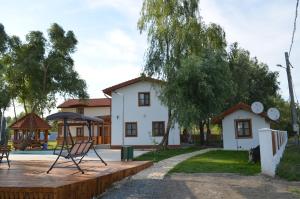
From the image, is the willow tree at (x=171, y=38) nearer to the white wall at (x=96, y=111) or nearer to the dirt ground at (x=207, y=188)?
the dirt ground at (x=207, y=188)

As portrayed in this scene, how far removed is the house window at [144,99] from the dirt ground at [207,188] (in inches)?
900

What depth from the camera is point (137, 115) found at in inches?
1364

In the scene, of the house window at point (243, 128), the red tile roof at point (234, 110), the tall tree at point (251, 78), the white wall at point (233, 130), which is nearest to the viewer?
the red tile roof at point (234, 110)

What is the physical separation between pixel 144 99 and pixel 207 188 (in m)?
25.3

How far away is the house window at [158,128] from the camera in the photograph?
3409 centimetres

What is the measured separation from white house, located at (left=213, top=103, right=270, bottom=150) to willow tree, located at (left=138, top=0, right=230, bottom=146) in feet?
15.6

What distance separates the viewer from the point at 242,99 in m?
41.5

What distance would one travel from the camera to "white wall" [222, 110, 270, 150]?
99.9ft

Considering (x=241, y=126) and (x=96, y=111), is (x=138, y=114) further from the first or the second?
(x=96, y=111)

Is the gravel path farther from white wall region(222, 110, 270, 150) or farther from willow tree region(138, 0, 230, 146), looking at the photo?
white wall region(222, 110, 270, 150)

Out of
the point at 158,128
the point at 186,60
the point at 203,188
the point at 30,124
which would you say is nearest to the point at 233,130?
the point at 158,128

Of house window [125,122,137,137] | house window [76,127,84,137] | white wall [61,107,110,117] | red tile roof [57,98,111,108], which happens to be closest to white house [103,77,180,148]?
Result: house window [125,122,137,137]

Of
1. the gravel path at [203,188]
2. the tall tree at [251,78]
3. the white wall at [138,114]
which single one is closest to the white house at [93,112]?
the white wall at [138,114]

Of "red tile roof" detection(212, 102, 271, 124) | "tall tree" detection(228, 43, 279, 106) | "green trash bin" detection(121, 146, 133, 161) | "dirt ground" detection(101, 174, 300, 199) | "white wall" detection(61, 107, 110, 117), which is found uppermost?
"tall tree" detection(228, 43, 279, 106)
